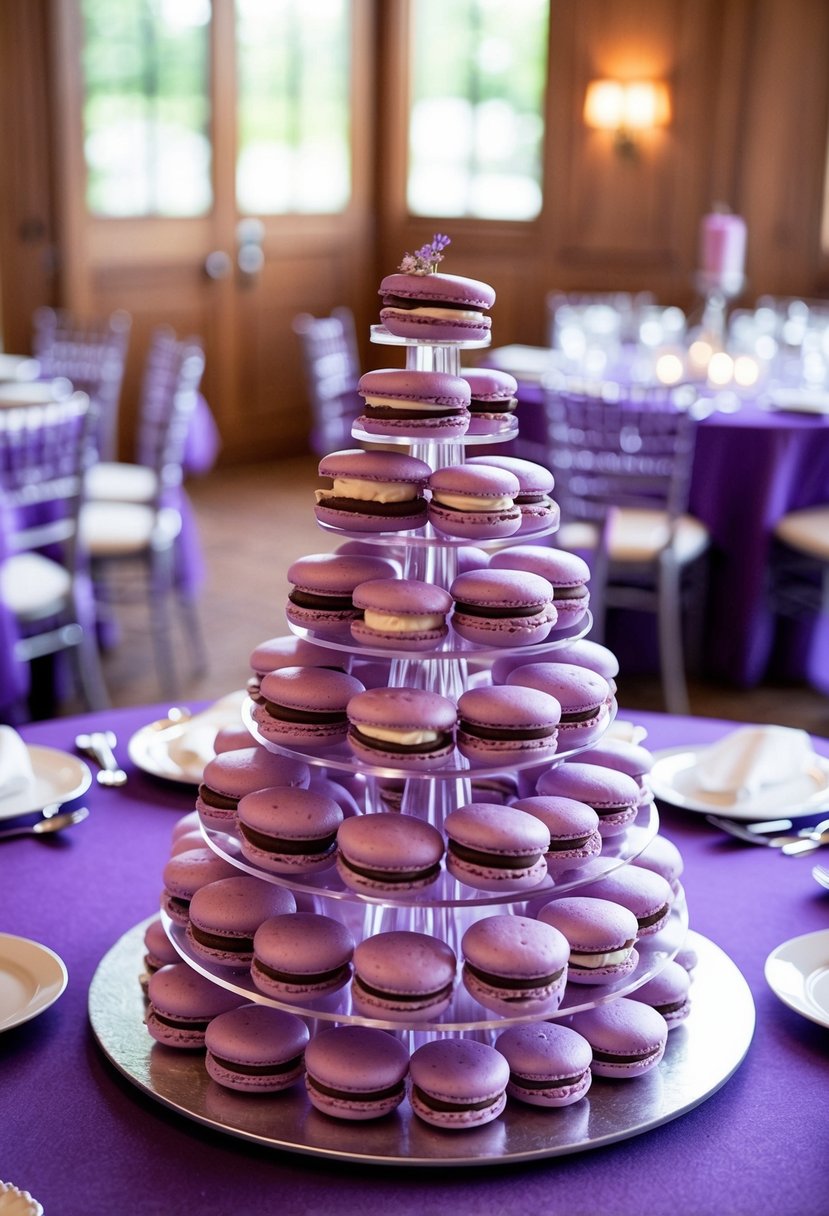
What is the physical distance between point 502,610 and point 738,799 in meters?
0.59

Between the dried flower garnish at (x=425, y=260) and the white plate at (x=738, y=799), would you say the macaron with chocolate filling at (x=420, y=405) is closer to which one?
the dried flower garnish at (x=425, y=260)

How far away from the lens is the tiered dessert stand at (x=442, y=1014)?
41.8 inches

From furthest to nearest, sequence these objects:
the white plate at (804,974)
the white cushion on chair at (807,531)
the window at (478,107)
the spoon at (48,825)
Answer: the window at (478,107) < the white cushion on chair at (807,531) < the spoon at (48,825) < the white plate at (804,974)

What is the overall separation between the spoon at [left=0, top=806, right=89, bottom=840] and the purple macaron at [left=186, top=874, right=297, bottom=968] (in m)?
0.42

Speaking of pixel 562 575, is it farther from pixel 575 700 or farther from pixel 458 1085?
pixel 458 1085

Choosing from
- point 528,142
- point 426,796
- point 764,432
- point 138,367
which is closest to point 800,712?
point 764,432

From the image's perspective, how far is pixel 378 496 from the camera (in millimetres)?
1185

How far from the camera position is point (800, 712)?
415 centimetres

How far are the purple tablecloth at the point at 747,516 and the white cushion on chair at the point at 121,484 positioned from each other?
Answer: 3.65ft

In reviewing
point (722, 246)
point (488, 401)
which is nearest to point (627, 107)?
point (722, 246)

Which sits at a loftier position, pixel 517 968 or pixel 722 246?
pixel 722 246

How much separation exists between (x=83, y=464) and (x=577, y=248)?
4244mm

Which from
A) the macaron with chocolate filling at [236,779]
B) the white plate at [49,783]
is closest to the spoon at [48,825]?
the white plate at [49,783]

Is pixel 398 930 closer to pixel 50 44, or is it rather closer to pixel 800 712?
pixel 800 712
